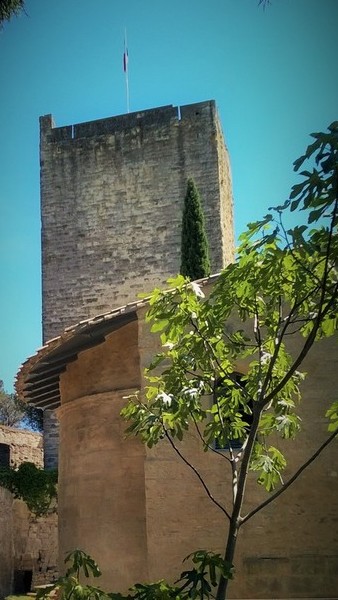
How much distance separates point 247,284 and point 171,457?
441 cm

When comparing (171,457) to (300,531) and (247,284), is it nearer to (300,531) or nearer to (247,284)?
(300,531)

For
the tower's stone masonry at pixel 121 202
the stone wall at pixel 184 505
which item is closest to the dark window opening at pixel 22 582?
the tower's stone masonry at pixel 121 202

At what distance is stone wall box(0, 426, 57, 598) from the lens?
18391 millimetres

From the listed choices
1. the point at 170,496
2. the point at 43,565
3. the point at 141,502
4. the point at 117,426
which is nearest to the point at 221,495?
the point at 170,496

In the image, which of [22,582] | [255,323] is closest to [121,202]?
[22,582]

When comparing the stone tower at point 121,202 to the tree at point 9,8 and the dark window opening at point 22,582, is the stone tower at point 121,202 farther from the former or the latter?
the tree at point 9,8

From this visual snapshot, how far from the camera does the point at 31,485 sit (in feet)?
63.4

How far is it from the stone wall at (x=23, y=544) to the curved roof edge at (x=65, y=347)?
6275 millimetres

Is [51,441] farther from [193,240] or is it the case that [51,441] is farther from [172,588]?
[172,588]

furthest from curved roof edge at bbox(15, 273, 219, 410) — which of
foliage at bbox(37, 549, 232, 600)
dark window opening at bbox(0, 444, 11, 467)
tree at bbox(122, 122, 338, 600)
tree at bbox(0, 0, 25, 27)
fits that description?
dark window opening at bbox(0, 444, 11, 467)

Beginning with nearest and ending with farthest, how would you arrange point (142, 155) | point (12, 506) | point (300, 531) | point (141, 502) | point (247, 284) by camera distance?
point (247, 284) < point (300, 531) < point (141, 502) < point (12, 506) < point (142, 155)

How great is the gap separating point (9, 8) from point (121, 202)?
53.9 ft

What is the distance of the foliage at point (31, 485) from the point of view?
63.0ft

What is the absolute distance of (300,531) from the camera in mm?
8820
